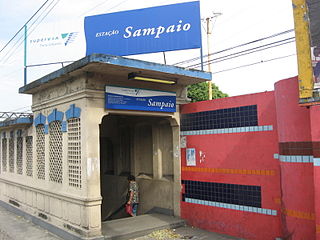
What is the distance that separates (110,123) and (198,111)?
4.51 metres

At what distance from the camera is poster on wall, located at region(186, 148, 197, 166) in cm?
788

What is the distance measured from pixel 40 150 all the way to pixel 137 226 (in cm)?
379

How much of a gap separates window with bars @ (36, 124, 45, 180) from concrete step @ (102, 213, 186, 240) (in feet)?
8.49

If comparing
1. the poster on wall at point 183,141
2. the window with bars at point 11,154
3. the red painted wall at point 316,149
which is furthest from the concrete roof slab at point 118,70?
the window with bars at point 11,154

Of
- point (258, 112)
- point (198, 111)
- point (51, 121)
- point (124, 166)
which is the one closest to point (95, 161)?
point (51, 121)

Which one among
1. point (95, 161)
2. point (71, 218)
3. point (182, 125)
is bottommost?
point (71, 218)

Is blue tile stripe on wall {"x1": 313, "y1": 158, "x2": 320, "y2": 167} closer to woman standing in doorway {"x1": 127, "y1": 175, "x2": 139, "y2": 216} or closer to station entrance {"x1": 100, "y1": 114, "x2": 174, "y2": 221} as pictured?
station entrance {"x1": 100, "y1": 114, "x2": 174, "y2": 221}

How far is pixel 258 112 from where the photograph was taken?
21.6 ft

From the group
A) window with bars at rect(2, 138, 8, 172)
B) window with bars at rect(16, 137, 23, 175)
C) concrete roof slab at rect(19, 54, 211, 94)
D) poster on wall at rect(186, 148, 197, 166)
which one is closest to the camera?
concrete roof slab at rect(19, 54, 211, 94)

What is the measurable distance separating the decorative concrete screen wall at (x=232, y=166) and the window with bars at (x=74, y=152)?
2737 mm

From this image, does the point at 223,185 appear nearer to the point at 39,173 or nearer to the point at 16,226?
the point at 39,173

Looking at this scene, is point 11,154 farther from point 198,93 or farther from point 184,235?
point 198,93

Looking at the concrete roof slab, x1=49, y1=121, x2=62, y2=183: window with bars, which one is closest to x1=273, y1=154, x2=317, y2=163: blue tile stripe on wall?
the concrete roof slab

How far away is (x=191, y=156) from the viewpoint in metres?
7.95
